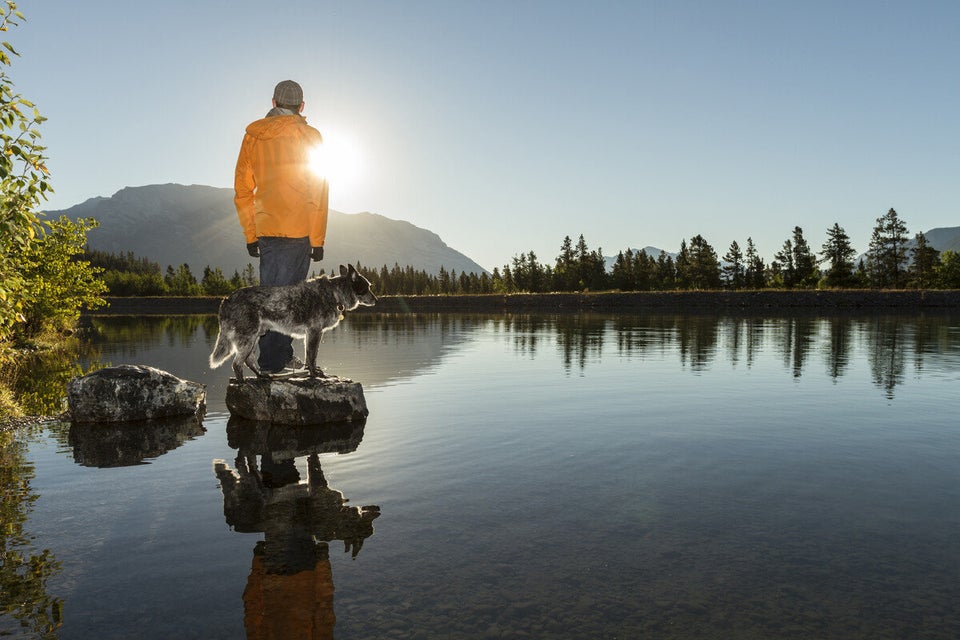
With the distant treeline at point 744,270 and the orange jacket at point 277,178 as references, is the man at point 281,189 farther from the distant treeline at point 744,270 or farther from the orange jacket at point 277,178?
the distant treeline at point 744,270

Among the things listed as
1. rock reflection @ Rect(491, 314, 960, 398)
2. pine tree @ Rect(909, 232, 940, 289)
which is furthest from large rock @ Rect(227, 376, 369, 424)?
pine tree @ Rect(909, 232, 940, 289)

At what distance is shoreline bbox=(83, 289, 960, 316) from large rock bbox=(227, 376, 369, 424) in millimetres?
69629

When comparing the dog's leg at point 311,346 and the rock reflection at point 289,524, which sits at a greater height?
the dog's leg at point 311,346

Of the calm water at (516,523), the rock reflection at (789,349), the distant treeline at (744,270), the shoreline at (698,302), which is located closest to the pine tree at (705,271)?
the distant treeline at (744,270)

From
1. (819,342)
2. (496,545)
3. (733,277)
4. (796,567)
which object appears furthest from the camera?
(733,277)

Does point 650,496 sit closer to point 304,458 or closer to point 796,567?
point 796,567

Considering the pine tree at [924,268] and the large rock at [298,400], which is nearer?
the large rock at [298,400]

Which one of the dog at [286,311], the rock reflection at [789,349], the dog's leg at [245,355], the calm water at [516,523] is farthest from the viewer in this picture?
the rock reflection at [789,349]

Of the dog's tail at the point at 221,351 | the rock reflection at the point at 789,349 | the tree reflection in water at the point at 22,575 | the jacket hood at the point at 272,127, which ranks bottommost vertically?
the rock reflection at the point at 789,349

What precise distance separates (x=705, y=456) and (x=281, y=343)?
7988mm

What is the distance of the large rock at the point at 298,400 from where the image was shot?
10.0 m

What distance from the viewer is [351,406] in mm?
10398

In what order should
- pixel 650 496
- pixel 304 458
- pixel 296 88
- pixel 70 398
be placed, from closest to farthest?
pixel 650 496, pixel 304 458, pixel 70 398, pixel 296 88

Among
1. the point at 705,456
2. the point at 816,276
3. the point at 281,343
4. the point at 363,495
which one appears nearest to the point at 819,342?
the point at 705,456
